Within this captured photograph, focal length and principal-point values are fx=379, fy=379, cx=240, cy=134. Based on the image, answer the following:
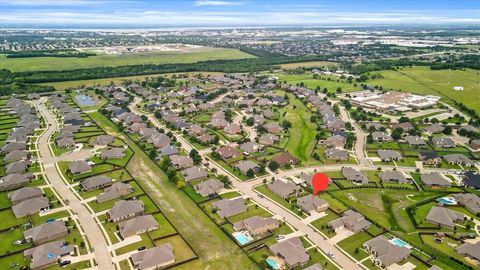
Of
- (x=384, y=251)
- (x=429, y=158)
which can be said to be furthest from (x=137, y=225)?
(x=429, y=158)

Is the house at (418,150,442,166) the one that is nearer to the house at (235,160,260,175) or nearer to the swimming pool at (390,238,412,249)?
the swimming pool at (390,238,412,249)

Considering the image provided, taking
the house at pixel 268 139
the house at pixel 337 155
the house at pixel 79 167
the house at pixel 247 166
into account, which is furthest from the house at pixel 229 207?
→ the house at pixel 268 139

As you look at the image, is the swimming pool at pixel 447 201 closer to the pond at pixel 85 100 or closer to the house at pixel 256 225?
the house at pixel 256 225

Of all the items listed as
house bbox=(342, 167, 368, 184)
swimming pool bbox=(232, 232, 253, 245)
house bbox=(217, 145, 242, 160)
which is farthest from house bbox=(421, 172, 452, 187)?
swimming pool bbox=(232, 232, 253, 245)

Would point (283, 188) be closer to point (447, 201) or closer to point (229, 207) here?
point (229, 207)

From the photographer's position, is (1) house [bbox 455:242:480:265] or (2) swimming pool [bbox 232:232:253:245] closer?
(1) house [bbox 455:242:480:265]

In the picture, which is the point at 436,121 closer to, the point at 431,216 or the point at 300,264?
the point at 431,216
